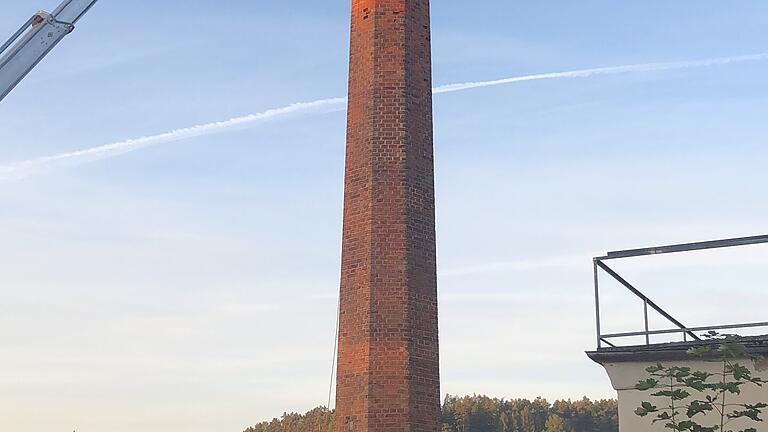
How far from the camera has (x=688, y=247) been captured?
1440 cm

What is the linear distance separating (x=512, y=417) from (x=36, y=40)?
6683 centimetres

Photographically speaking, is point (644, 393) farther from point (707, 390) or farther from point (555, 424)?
point (555, 424)

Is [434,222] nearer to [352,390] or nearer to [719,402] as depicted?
[352,390]

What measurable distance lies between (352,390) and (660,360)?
4.28 m

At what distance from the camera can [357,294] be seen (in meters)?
14.0

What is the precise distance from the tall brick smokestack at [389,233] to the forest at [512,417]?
5699cm

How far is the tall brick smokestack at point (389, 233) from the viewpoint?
13602 millimetres

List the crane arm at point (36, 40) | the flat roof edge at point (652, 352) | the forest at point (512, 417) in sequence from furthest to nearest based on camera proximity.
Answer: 1. the forest at point (512, 417)
2. the flat roof edge at point (652, 352)
3. the crane arm at point (36, 40)

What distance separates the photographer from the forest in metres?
71.3

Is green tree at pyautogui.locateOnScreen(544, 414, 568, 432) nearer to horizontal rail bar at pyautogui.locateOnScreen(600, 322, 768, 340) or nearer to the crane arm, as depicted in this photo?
horizontal rail bar at pyautogui.locateOnScreen(600, 322, 768, 340)

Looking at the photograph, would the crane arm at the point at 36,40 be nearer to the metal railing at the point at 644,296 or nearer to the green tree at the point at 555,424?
the metal railing at the point at 644,296

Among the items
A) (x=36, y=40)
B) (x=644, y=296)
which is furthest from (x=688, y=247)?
(x=36, y=40)

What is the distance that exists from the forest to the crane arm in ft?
201

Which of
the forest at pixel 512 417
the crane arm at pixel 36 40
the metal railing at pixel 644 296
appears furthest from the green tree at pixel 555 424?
the crane arm at pixel 36 40
